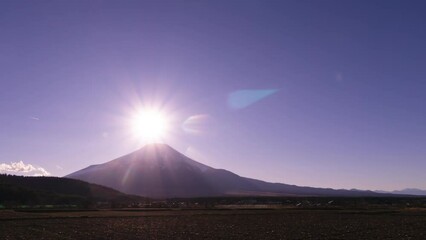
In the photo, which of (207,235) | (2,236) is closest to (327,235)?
(207,235)

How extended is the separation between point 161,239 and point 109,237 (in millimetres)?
4527

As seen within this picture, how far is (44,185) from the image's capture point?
632 feet

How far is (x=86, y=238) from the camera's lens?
3716 centimetres

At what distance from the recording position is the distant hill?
145m

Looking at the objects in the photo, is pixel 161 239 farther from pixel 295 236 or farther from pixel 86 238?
pixel 295 236

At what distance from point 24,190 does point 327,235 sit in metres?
136

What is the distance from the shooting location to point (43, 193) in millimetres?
164625

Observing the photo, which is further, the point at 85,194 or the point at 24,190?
the point at 85,194

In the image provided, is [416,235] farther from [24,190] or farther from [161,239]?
[24,190]

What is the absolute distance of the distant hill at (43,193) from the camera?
477ft

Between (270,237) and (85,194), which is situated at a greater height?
(85,194)

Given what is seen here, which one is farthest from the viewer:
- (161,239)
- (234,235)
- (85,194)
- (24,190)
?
(85,194)

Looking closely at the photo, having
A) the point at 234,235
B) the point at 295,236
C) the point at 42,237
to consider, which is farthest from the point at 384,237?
the point at 42,237

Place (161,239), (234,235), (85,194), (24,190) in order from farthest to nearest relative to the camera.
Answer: (85,194), (24,190), (234,235), (161,239)
